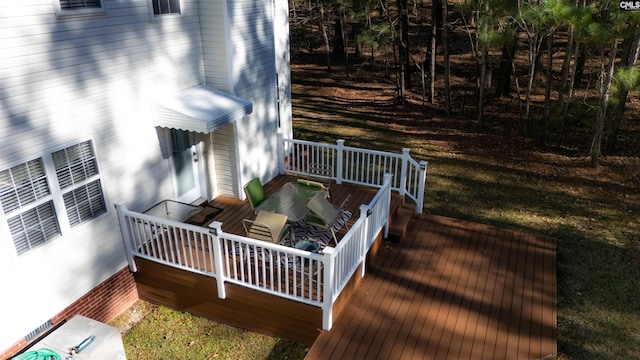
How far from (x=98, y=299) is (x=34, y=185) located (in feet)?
6.66

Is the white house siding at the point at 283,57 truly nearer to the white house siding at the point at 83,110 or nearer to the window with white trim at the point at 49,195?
the white house siding at the point at 83,110

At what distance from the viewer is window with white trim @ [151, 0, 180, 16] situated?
22.7 ft

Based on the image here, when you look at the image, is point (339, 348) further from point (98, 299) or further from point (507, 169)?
point (507, 169)

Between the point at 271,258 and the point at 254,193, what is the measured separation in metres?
2.47

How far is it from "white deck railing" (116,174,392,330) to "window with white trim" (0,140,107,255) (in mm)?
539

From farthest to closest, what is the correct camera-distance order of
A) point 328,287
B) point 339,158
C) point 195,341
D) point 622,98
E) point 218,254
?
point 622,98, point 339,158, point 195,341, point 218,254, point 328,287

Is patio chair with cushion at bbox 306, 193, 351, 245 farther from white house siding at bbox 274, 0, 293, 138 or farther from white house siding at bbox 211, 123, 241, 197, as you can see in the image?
white house siding at bbox 274, 0, 293, 138

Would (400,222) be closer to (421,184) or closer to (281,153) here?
(421,184)

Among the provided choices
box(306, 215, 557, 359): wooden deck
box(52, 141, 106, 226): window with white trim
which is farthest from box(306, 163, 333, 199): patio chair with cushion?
box(52, 141, 106, 226): window with white trim

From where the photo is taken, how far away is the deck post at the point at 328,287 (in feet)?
18.1

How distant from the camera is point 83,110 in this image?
593cm

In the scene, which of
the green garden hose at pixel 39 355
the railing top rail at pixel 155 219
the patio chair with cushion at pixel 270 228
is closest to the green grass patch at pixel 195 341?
the green garden hose at pixel 39 355

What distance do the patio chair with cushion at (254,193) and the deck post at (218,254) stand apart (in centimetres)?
160

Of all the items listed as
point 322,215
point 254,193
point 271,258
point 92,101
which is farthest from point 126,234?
point 322,215
